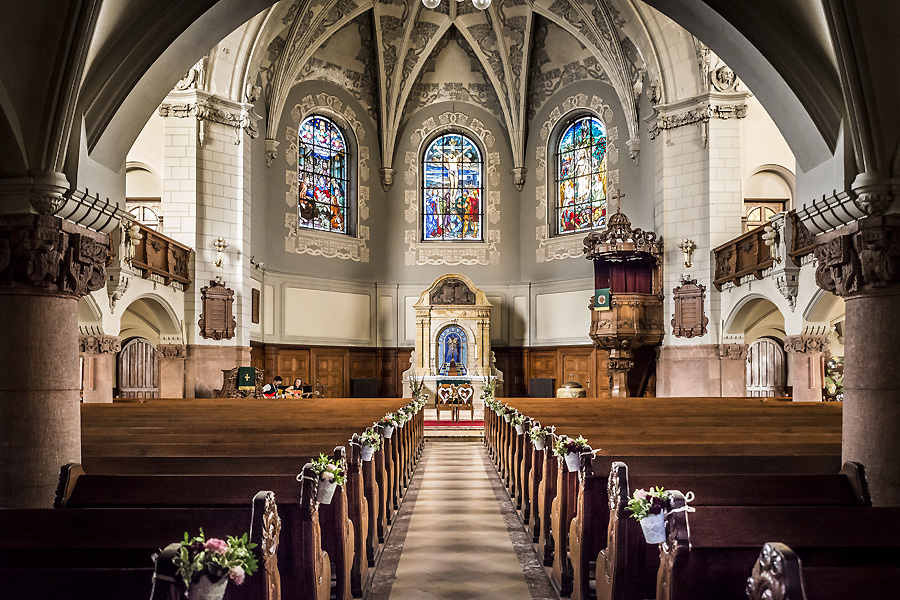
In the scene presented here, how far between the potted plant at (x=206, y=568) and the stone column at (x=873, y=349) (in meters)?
4.00

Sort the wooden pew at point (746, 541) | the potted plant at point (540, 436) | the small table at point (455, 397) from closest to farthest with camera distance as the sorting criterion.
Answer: the wooden pew at point (746, 541) < the potted plant at point (540, 436) < the small table at point (455, 397)

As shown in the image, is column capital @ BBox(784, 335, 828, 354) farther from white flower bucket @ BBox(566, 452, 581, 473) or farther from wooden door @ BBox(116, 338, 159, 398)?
wooden door @ BBox(116, 338, 159, 398)

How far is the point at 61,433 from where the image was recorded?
4918 millimetres

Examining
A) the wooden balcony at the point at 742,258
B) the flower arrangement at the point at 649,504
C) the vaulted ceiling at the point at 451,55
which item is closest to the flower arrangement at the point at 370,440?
the flower arrangement at the point at 649,504

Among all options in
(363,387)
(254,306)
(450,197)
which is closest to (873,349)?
(254,306)

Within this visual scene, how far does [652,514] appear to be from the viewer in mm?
3156

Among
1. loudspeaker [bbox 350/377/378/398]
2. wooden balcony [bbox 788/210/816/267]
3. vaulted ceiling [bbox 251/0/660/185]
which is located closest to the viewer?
wooden balcony [bbox 788/210/816/267]

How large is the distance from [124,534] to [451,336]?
18811 mm

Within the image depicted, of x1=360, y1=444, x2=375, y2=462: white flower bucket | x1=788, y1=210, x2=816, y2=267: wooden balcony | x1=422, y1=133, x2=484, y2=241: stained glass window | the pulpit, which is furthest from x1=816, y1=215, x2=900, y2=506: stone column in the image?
x1=422, y1=133, x2=484, y2=241: stained glass window

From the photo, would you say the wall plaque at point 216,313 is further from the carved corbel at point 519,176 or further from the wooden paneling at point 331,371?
the carved corbel at point 519,176

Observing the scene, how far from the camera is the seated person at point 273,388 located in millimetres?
17194

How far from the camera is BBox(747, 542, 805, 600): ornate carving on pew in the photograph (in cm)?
219

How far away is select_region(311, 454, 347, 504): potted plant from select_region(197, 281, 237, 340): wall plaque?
1343 centimetres

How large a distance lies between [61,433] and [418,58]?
19.6 meters
